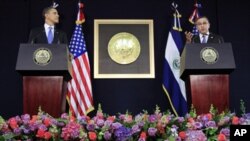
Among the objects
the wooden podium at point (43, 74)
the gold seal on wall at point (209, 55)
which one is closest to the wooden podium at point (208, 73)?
the gold seal on wall at point (209, 55)

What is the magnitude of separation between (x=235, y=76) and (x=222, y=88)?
2.28m

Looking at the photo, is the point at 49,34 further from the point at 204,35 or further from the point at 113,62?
the point at 204,35

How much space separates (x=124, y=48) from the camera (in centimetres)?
797

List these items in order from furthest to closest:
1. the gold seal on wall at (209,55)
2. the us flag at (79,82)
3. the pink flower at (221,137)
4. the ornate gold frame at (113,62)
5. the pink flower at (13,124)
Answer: the ornate gold frame at (113,62) → the us flag at (79,82) → the gold seal on wall at (209,55) → the pink flower at (13,124) → the pink flower at (221,137)

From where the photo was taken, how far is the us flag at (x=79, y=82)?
7184 mm

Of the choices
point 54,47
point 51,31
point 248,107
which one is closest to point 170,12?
point 248,107

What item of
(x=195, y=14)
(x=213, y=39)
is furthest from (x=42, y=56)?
(x=195, y=14)

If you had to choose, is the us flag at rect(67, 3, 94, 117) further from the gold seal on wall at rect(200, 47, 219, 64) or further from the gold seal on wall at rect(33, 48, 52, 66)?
the gold seal on wall at rect(200, 47, 219, 64)

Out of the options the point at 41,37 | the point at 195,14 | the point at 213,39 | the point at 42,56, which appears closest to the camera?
the point at 42,56

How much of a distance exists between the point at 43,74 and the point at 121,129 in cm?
227

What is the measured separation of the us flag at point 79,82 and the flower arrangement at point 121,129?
353 cm

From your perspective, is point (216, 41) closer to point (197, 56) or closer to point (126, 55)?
point (197, 56)

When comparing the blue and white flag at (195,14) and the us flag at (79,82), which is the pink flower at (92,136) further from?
the blue and white flag at (195,14)

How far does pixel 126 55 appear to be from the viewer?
7949 millimetres
